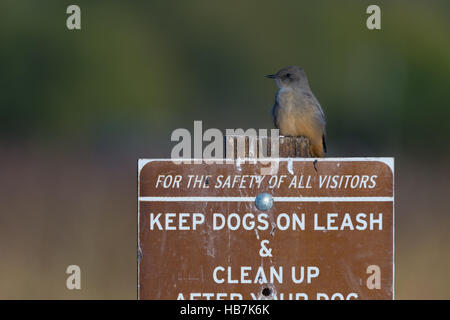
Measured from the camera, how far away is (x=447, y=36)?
14430mm

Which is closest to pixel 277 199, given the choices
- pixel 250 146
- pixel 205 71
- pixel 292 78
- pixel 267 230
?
pixel 267 230

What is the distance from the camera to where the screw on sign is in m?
2.95

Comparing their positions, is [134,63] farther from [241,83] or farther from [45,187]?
[45,187]

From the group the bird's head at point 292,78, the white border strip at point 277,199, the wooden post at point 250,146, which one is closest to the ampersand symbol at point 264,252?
the white border strip at point 277,199

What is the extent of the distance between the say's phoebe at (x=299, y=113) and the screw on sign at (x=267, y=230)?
3.22 m

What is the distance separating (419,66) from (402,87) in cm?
63

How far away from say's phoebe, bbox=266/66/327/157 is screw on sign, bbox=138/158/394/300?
3222 millimetres

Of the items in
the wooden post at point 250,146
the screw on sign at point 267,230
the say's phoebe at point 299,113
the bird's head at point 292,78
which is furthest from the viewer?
the bird's head at point 292,78

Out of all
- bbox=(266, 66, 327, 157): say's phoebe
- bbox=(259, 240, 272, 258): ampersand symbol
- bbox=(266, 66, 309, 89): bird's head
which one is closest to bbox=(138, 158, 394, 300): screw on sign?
bbox=(259, 240, 272, 258): ampersand symbol

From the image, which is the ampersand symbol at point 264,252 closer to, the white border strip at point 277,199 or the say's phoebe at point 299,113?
the white border strip at point 277,199

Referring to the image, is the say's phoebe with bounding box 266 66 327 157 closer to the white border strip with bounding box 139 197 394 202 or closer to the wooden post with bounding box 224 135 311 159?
the wooden post with bounding box 224 135 311 159

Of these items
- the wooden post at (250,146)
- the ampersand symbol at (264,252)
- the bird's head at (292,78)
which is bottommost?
the ampersand symbol at (264,252)

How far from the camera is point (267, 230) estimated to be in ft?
9.81

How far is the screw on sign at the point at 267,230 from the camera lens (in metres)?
2.95
